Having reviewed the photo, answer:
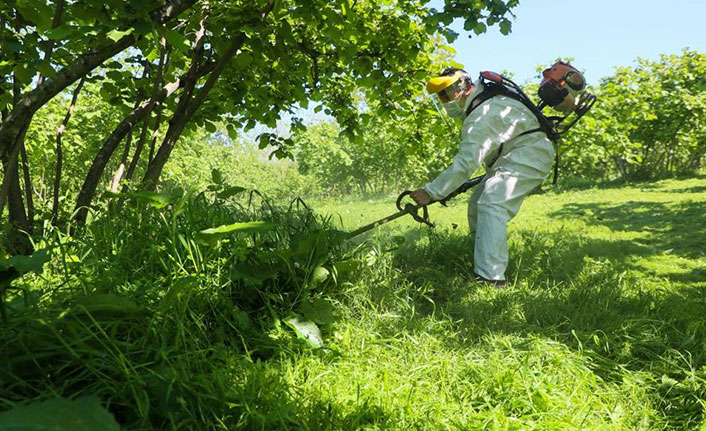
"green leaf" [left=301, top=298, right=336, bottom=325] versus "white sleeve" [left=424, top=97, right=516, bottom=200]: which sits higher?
"white sleeve" [left=424, top=97, right=516, bottom=200]

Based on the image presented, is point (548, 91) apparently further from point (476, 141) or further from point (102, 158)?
point (102, 158)

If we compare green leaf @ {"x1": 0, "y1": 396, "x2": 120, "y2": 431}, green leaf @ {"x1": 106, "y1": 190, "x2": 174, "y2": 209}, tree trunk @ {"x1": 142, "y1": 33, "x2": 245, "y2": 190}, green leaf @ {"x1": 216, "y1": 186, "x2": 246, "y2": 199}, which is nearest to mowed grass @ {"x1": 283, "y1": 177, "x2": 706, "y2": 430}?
green leaf @ {"x1": 0, "y1": 396, "x2": 120, "y2": 431}

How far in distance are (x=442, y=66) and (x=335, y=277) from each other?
3226 millimetres

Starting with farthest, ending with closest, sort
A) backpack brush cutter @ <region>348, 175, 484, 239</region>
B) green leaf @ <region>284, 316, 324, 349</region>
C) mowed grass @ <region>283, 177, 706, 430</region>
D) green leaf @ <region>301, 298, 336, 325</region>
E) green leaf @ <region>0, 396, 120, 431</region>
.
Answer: backpack brush cutter @ <region>348, 175, 484, 239</region>, green leaf @ <region>301, 298, 336, 325</region>, green leaf @ <region>284, 316, 324, 349</region>, mowed grass @ <region>283, 177, 706, 430</region>, green leaf @ <region>0, 396, 120, 431</region>

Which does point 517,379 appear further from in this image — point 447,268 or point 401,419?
point 447,268

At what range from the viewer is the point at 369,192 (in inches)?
1037

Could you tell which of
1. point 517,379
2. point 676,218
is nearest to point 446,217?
point 676,218

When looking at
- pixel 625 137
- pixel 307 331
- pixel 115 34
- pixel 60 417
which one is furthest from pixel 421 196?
pixel 625 137

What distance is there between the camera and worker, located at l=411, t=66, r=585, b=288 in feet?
10.8

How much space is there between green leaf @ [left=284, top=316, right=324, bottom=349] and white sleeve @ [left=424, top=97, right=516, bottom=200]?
5.41ft

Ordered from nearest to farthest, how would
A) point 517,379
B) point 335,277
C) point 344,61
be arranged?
point 517,379
point 335,277
point 344,61

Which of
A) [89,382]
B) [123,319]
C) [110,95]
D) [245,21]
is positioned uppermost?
[245,21]

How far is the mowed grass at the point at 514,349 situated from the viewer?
1.61 metres

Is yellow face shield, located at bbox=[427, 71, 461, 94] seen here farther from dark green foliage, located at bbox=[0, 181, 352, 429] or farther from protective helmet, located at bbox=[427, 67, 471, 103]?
dark green foliage, located at bbox=[0, 181, 352, 429]
